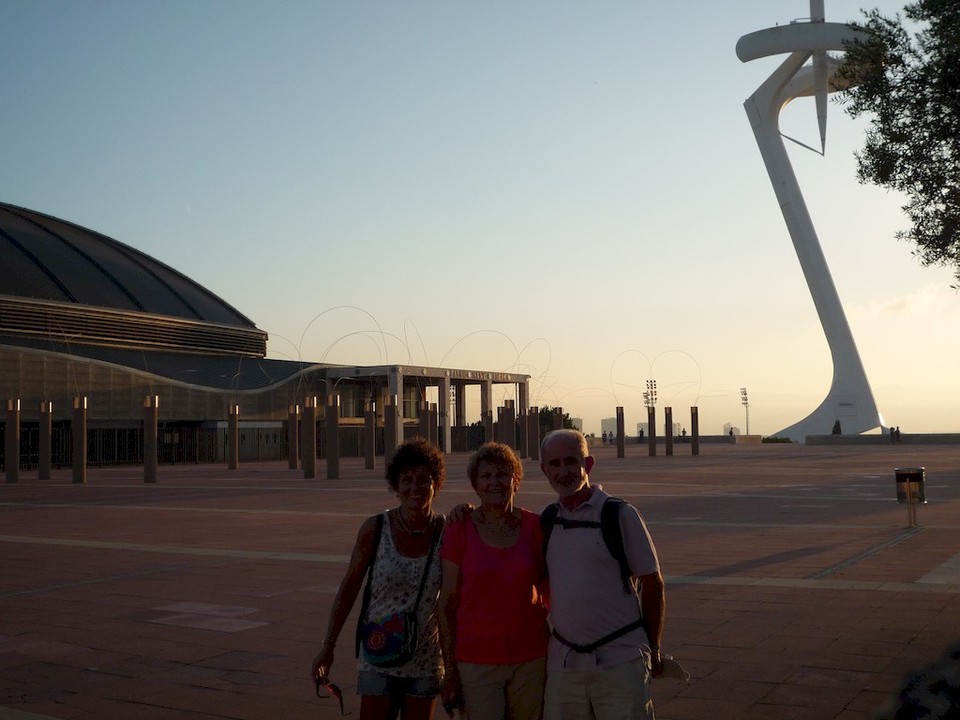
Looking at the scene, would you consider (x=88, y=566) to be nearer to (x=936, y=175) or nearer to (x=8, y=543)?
(x=8, y=543)

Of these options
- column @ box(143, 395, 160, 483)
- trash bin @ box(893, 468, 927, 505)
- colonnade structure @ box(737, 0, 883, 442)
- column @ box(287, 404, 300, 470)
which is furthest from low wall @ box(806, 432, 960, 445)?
trash bin @ box(893, 468, 927, 505)

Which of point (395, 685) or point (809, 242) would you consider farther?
point (809, 242)

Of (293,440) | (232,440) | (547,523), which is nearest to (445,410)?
(293,440)

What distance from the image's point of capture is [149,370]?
5356 cm

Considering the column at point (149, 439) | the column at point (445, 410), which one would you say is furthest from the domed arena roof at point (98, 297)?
the column at point (149, 439)

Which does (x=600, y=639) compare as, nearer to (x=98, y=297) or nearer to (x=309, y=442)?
(x=309, y=442)

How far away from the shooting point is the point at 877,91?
10.1 m

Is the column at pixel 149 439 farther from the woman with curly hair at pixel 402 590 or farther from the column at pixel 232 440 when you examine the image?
the woman with curly hair at pixel 402 590

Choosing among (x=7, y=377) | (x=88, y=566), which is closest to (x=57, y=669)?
(x=88, y=566)

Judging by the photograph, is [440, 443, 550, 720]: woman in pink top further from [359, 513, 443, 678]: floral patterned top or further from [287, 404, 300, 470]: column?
[287, 404, 300, 470]: column

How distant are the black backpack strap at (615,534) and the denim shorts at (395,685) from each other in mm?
835

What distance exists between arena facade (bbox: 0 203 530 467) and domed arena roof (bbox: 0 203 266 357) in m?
0.09

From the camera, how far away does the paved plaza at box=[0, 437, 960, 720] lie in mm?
5801

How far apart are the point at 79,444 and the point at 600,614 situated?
31022 mm
